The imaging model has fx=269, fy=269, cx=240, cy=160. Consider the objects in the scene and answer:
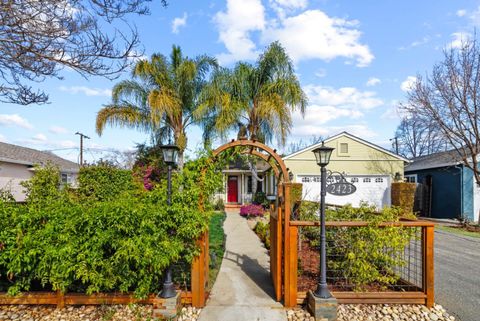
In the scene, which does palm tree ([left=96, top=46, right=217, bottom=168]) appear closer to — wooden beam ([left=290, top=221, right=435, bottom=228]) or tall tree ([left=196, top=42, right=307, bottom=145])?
tall tree ([left=196, top=42, right=307, bottom=145])

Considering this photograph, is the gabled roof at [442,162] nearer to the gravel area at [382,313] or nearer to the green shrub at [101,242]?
the gravel area at [382,313]

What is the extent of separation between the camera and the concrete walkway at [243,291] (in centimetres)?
371

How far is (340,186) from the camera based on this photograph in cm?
1434

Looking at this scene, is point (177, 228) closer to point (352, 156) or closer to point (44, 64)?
point (44, 64)

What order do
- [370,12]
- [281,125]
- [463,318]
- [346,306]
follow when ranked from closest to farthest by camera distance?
[463,318], [346,306], [370,12], [281,125]

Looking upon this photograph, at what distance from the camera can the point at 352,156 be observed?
14477 millimetres

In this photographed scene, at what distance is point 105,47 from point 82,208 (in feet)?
7.67

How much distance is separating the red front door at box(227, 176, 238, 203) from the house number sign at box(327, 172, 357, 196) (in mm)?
8414

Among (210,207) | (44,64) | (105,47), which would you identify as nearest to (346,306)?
(210,207)

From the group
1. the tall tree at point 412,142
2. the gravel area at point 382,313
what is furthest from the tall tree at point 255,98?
the tall tree at point 412,142

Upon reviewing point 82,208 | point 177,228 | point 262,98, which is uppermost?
point 262,98

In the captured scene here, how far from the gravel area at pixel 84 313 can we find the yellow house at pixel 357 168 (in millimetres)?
11438

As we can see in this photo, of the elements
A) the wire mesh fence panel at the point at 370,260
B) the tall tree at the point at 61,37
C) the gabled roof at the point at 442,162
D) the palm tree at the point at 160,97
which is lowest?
the wire mesh fence panel at the point at 370,260

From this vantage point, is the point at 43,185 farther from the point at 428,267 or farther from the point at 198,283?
the point at 428,267
